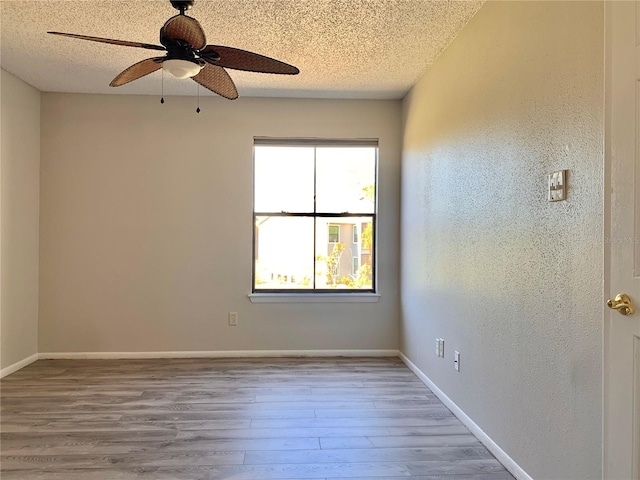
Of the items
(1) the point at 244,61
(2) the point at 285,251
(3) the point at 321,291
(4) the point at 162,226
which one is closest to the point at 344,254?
(3) the point at 321,291

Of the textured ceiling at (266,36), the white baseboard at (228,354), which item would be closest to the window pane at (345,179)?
the textured ceiling at (266,36)

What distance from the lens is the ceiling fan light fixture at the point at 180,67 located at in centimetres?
189

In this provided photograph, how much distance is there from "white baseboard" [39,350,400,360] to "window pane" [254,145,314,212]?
1.43 m

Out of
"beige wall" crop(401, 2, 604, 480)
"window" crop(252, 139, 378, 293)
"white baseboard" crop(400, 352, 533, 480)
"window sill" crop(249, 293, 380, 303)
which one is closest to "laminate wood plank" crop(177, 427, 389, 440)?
"white baseboard" crop(400, 352, 533, 480)

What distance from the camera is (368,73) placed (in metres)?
3.53

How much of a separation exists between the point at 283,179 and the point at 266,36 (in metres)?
1.58

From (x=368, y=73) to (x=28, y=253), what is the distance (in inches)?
138

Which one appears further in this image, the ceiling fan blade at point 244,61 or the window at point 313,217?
the window at point 313,217

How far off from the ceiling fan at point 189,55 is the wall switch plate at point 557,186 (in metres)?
1.30

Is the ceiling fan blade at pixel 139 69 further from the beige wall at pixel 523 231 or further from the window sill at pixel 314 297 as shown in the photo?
the window sill at pixel 314 297

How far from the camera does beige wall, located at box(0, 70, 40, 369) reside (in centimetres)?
357

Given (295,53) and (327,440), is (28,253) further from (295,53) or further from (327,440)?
(327,440)

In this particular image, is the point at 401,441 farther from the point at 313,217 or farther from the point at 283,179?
the point at 283,179

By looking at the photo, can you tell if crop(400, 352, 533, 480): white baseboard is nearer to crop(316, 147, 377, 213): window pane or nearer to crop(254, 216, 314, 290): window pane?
crop(254, 216, 314, 290): window pane
